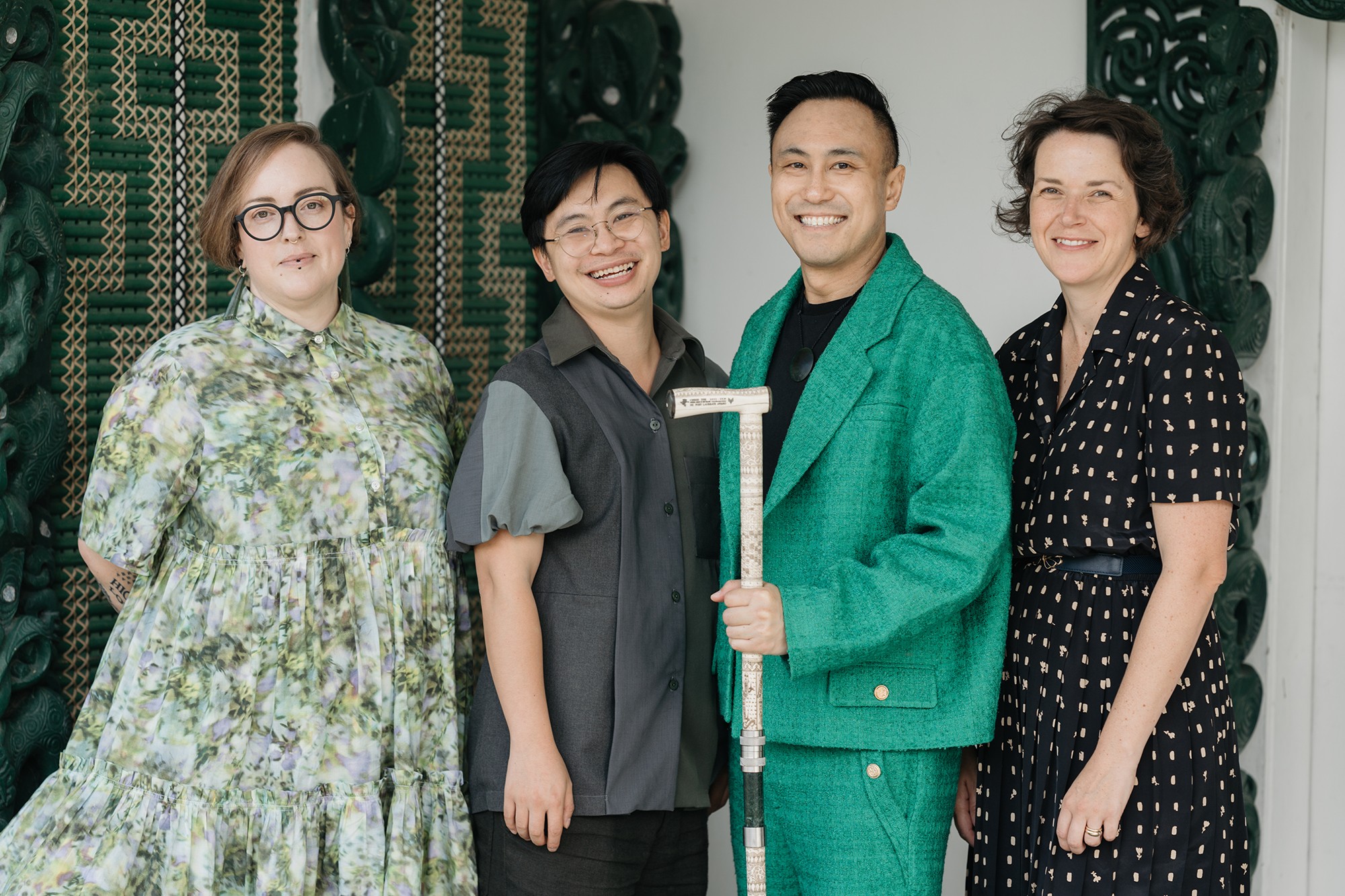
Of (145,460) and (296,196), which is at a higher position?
(296,196)

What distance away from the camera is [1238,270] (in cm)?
280

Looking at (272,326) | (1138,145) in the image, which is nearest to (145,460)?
(272,326)

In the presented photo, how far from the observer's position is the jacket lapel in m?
2.12

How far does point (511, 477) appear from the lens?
85.4 inches

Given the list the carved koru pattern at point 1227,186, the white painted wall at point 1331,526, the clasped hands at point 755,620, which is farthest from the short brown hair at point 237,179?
the white painted wall at point 1331,526

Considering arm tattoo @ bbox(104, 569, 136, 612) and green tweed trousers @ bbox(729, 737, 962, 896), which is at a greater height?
arm tattoo @ bbox(104, 569, 136, 612)

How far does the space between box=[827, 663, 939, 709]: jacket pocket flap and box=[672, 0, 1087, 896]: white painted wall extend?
130 cm

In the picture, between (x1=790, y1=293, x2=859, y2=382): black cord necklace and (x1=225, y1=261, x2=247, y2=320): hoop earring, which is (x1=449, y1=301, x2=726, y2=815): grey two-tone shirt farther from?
(x1=225, y1=261, x2=247, y2=320): hoop earring

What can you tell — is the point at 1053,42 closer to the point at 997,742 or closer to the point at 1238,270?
the point at 1238,270

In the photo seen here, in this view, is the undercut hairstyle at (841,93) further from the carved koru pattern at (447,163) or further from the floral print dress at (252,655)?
the carved koru pattern at (447,163)

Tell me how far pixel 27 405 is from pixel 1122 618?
78.4 inches

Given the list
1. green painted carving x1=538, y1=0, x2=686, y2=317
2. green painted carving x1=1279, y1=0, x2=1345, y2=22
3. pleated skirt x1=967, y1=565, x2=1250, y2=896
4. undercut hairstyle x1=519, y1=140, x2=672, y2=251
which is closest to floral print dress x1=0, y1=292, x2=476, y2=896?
undercut hairstyle x1=519, y1=140, x2=672, y2=251

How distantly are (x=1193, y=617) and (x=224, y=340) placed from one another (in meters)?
1.58

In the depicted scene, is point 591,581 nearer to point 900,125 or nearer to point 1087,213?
point 1087,213
